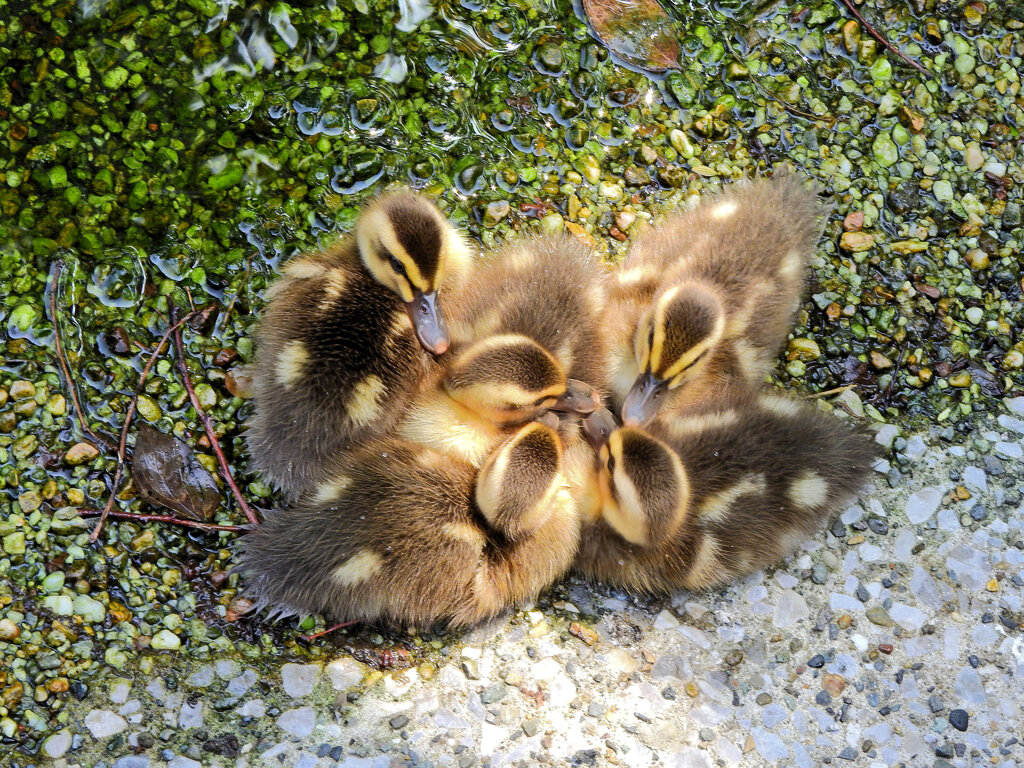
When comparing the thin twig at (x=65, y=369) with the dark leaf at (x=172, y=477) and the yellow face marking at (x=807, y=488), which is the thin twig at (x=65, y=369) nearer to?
the dark leaf at (x=172, y=477)

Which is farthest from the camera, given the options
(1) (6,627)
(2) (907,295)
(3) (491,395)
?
(2) (907,295)

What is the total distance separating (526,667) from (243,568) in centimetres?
67

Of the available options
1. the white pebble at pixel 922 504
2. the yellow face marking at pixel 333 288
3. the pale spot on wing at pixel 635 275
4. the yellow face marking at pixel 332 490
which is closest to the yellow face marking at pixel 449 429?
the yellow face marking at pixel 332 490

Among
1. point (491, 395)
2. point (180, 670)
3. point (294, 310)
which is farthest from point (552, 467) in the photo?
point (180, 670)

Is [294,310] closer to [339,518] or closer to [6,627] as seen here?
[339,518]

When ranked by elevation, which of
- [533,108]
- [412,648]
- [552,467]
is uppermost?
[533,108]

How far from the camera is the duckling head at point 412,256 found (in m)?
2.28

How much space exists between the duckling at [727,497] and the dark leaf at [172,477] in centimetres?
90

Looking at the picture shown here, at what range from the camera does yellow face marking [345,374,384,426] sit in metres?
2.25

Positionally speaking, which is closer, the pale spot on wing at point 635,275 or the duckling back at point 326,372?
the duckling back at point 326,372

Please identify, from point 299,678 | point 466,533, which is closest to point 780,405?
point 466,533

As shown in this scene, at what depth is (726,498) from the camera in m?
2.30

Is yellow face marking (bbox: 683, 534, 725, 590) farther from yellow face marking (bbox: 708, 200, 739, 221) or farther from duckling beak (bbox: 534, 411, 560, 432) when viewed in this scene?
yellow face marking (bbox: 708, 200, 739, 221)

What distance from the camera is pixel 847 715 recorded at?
2.17 meters
